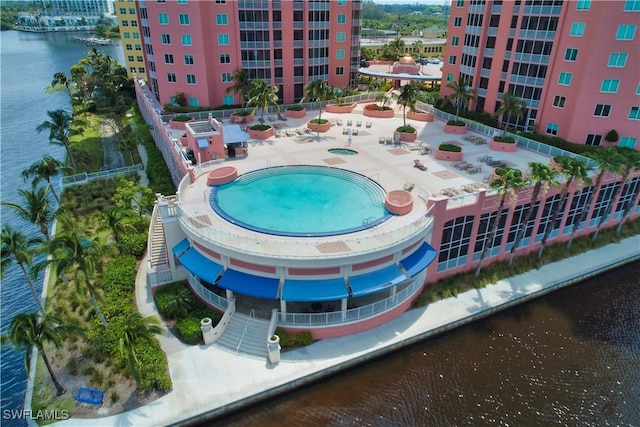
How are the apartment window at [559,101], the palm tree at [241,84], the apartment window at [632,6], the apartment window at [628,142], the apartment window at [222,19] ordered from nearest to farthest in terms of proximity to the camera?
the apartment window at [632,6], the apartment window at [628,142], the apartment window at [559,101], the palm tree at [241,84], the apartment window at [222,19]

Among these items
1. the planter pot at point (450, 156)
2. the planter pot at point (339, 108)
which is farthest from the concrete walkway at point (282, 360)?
the planter pot at point (339, 108)

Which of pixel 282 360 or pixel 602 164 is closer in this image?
pixel 282 360

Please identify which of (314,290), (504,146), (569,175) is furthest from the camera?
(504,146)

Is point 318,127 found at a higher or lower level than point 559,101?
lower

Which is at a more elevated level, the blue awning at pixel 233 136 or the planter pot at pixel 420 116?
the blue awning at pixel 233 136

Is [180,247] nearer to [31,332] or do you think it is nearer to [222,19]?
[31,332]

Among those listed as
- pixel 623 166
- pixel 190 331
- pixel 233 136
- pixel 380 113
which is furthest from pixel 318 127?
pixel 190 331

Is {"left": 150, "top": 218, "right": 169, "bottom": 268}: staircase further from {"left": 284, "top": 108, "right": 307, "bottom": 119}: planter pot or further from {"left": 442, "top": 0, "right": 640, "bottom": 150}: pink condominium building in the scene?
{"left": 442, "top": 0, "right": 640, "bottom": 150}: pink condominium building

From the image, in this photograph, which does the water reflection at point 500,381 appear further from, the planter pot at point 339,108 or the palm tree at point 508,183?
the planter pot at point 339,108
